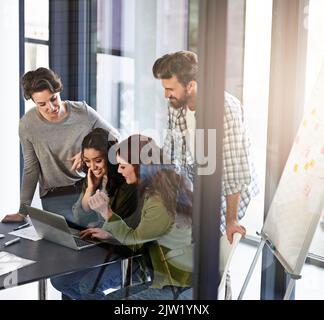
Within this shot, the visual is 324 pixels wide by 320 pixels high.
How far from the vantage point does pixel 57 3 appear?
1996 millimetres

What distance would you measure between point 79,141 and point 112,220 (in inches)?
15.3

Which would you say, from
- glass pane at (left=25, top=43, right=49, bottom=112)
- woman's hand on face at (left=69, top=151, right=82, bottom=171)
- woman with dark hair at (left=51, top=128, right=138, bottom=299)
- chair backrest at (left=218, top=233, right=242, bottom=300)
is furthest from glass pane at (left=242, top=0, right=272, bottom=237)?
glass pane at (left=25, top=43, right=49, bottom=112)

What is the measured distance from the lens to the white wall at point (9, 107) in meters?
2.00

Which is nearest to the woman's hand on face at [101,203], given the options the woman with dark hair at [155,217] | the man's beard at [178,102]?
the woman with dark hair at [155,217]

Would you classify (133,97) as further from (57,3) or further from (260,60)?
(260,60)

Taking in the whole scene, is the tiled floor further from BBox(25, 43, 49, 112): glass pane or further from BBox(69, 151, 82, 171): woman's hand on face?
BBox(25, 43, 49, 112): glass pane

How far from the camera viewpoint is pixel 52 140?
2.12 m

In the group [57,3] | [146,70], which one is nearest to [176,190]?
[146,70]

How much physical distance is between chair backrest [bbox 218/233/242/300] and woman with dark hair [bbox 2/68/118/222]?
0.71 m

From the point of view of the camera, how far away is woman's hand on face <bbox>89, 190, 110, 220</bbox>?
2086mm

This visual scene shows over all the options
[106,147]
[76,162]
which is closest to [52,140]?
[76,162]

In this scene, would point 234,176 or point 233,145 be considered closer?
point 233,145

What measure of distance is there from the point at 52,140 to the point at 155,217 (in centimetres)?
60

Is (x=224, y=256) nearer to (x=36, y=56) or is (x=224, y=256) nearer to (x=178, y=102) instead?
(x=178, y=102)
